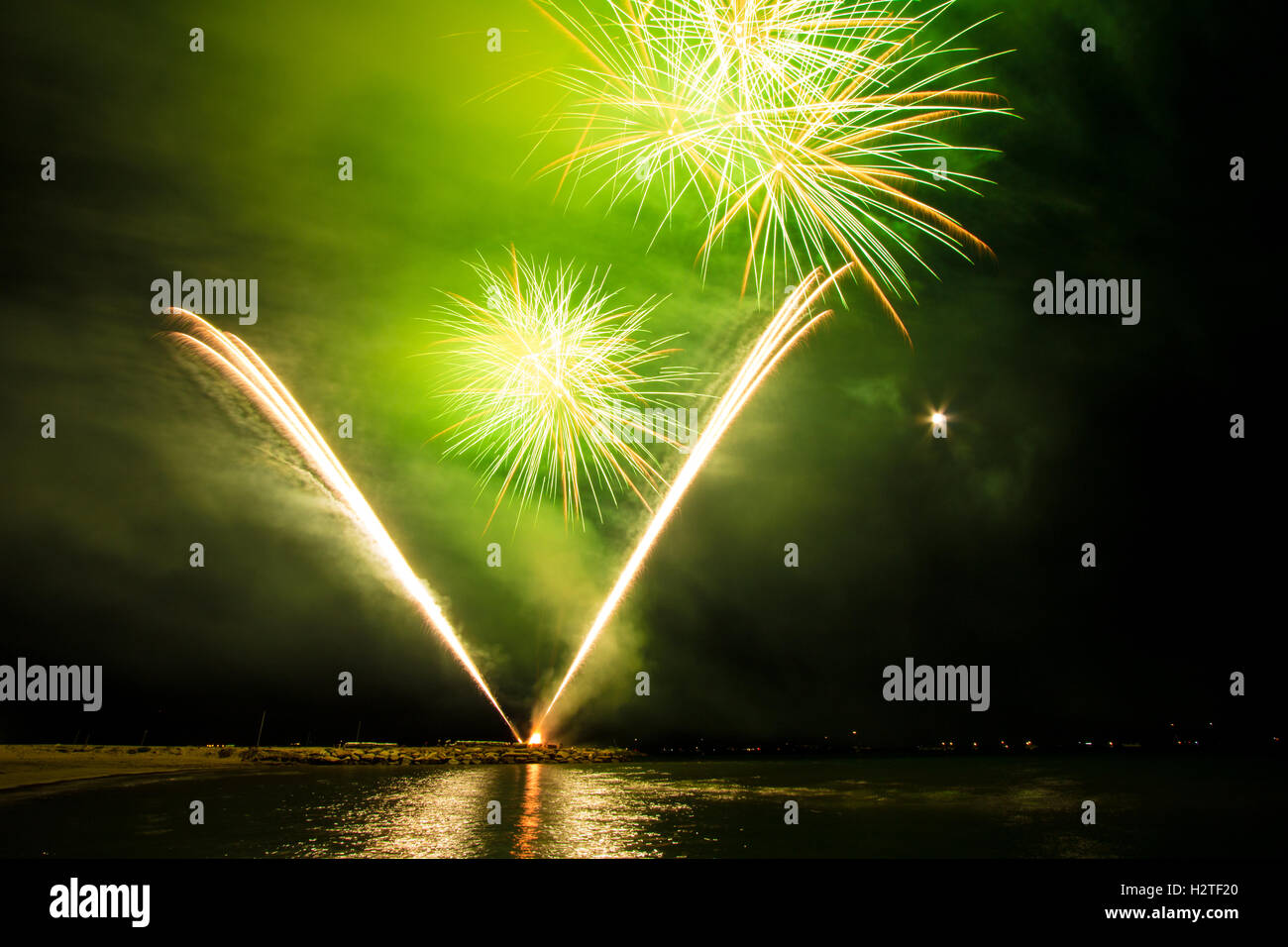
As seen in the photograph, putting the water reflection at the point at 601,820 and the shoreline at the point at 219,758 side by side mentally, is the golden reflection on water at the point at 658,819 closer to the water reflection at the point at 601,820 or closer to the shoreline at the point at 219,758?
the water reflection at the point at 601,820

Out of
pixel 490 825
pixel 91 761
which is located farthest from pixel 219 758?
pixel 490 825

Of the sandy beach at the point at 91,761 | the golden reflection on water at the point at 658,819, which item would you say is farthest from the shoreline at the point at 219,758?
the golden reflection on water at the point at 658,819

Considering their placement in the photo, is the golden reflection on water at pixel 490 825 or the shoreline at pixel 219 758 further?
the shoreline at pixel 219 758

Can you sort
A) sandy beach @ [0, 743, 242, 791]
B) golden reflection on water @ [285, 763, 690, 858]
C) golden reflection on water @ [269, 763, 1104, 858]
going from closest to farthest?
golden reflection on water @ [285, 763, 690, 858] → golden reflection on water @ [269, 763, 1104, 858] → sandy beach @ [0, 743, 242, 791]

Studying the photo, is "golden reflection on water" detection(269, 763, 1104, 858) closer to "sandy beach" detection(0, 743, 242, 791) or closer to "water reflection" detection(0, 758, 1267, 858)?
"water reflection" detection(0, 758, 1267, 858)

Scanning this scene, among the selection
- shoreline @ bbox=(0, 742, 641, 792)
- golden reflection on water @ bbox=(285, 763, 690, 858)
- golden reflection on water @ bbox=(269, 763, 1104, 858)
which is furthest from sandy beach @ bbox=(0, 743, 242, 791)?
golden reflection on water @ bbox=(285, 763, 690, 858)

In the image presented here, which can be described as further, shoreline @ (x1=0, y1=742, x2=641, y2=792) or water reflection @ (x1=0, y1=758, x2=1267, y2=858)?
shoreline @ (x1=0, y1=742, x2=641, y2=792)

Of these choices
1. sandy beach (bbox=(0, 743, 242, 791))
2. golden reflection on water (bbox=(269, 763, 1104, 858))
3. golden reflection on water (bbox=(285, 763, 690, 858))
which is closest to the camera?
golden reflection on water (bbox=(285, 763, 690, 858))
